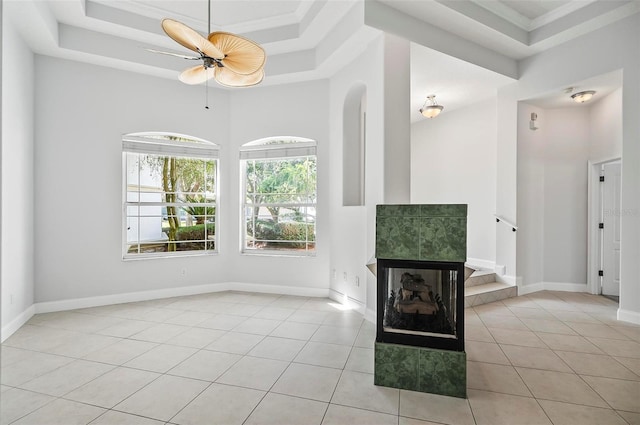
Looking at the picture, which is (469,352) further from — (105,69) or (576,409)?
(105,69)

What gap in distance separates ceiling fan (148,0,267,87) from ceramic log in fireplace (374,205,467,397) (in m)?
1.63

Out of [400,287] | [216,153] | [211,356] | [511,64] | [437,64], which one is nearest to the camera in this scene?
[400,287]

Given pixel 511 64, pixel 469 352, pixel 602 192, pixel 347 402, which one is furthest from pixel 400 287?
pixel 602 192

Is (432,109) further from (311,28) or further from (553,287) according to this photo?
(553,287)

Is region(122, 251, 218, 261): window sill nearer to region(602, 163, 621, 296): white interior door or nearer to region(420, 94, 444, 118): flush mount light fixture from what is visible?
region(420, 94, 444, 118): flush mount light fixture

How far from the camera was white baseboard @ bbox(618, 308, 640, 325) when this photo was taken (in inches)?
134

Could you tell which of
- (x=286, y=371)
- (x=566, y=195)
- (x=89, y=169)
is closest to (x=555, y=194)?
(x=566, y=195)

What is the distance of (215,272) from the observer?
4.85 meters

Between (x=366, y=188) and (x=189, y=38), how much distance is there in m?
2.24

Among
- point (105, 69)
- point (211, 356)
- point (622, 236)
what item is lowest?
point (211, 356)

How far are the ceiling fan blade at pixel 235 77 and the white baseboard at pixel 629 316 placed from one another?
461cm

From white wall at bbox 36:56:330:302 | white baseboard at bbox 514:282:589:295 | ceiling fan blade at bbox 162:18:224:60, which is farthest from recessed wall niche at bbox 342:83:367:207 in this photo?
white baseboard at bbox 514:282:589:295

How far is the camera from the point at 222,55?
99.8 inches

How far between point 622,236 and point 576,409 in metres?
2.63
